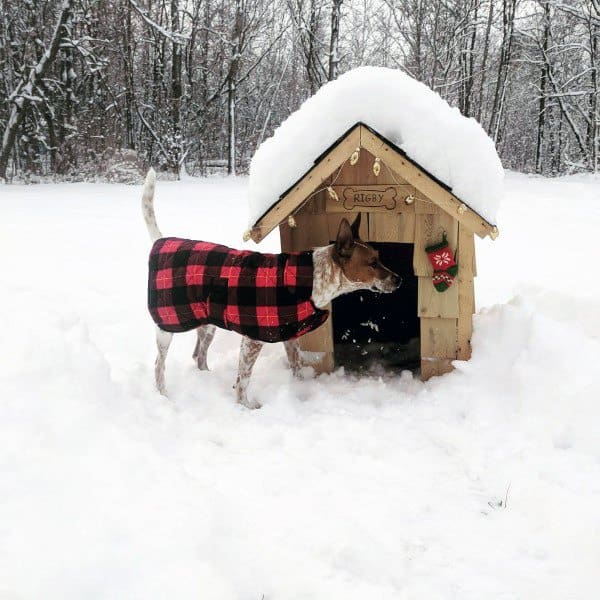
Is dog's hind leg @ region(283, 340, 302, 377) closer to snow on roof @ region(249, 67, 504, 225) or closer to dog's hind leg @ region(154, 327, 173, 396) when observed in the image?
dog's hind leg @ region(154, 327, 173, 396)

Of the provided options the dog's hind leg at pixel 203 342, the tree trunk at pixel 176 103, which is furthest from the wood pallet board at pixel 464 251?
the tree trunk at pixel 176 103

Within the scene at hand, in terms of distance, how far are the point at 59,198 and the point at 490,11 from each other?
15612 millimetres

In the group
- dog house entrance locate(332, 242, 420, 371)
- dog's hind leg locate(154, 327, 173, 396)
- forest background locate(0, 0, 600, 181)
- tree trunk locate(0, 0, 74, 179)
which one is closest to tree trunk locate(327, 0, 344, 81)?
forest background locate(0, 0, 600, 181)

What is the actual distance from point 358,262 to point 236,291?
0.85m

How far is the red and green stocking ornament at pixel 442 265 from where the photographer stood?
3701 mm

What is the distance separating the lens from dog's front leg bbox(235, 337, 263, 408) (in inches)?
141

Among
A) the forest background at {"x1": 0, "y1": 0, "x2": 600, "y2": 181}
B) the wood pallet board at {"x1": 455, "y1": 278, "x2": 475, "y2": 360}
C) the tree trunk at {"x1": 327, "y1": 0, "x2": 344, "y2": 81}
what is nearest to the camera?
the wood pallet board at {"x1": 455, "y1": 278, "x2": 475, "y2": 360}

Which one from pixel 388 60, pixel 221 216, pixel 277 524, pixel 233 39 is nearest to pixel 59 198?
pixel 221 216

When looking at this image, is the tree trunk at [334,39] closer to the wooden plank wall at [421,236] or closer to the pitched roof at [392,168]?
the wooden plank wall at [421,236]

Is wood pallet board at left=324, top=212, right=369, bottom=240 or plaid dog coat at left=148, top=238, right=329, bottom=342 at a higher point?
wood pallet board at left=324, top=212, right=369, bottom=240

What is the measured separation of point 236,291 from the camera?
11.2ft

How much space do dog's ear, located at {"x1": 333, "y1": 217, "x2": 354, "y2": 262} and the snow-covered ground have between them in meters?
1.04

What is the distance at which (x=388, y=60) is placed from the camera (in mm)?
23516

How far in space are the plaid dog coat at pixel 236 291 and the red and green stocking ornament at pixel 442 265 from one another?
910 millimetres
